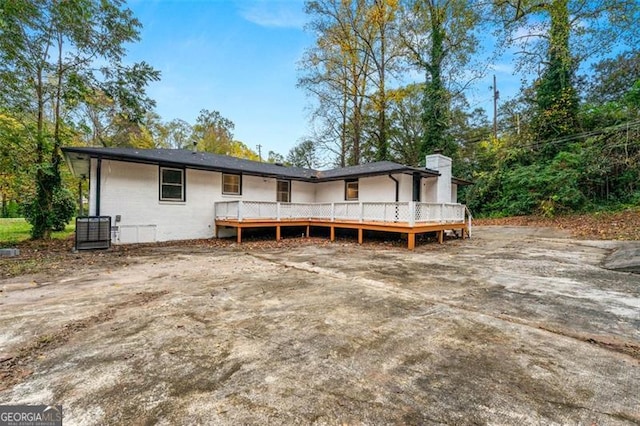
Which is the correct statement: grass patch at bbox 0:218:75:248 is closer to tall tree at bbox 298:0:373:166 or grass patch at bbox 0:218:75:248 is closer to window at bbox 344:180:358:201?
window at bbox 344:180:358:201

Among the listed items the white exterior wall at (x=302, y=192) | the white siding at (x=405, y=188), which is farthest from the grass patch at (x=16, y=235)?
the white siding at (x=405, y=188)

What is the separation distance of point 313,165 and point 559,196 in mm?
20191

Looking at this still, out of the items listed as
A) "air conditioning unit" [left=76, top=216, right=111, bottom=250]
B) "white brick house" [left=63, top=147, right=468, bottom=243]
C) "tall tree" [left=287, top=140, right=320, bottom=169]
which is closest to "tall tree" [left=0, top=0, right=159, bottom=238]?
"white brick house" [left=63, top=147, right=468, bottom=243]

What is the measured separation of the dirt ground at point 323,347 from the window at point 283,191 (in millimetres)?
8413

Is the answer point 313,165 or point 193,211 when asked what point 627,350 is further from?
point 313,165

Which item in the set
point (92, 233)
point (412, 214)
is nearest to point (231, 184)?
point (92, 233)

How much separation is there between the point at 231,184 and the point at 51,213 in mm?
6479

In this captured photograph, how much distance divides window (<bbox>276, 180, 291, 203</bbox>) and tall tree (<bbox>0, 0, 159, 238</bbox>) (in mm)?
6396

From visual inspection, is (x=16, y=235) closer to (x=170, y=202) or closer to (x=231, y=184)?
(x=170, y=202)

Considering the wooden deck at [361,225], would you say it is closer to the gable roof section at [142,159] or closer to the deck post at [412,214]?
the deck post at [412,214]

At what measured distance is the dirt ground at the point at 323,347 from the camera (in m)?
1.80

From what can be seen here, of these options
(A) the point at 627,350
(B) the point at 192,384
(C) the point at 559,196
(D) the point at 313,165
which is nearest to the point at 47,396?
(B) the point at 192,384

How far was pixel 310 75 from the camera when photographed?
2083cm

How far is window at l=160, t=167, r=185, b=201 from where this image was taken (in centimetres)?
1031
